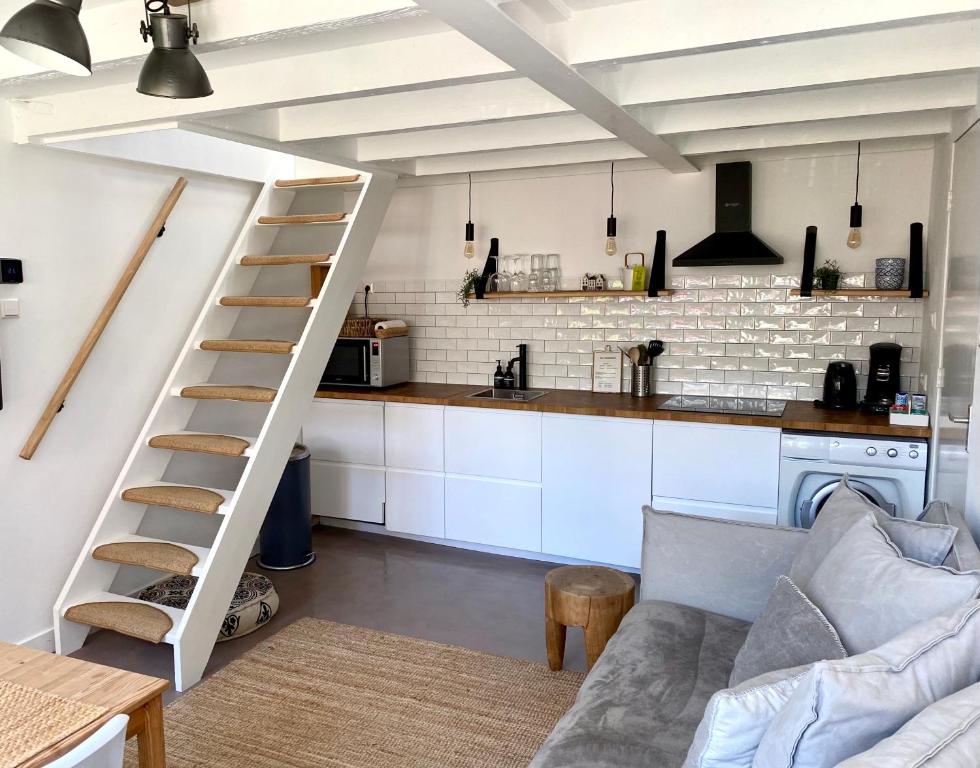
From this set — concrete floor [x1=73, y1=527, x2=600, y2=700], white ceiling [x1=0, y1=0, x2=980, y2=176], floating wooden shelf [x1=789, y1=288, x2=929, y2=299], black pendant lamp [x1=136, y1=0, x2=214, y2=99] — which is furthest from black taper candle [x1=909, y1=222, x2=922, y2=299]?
black pendant lamp [x1=136, y1=0, x2=214, y2=99]

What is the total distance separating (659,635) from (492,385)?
2.94 m

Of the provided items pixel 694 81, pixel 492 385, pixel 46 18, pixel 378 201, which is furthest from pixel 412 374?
pixel 46 18

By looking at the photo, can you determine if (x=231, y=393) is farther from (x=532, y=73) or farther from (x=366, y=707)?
(x=532, y=73)

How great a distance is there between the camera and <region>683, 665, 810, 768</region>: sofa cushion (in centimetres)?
139

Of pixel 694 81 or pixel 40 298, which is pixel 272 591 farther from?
pixel 694 81

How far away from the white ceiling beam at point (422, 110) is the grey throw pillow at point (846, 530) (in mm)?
1698

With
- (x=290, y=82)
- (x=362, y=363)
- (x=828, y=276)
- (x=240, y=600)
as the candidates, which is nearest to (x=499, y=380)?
(x=362, y=363)

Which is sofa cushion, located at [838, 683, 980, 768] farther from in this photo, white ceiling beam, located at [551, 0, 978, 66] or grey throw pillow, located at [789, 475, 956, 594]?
white ceiling beam, located at [551, 0, 978, 66]

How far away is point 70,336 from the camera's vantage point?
347 cm

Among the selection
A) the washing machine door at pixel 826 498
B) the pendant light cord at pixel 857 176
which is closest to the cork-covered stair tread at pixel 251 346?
the washing machine door at pixel 826 498

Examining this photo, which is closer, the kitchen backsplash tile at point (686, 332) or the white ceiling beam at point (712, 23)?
the white ceiling beam at point (712, 23)

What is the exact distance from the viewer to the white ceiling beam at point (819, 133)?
3578 millimetres

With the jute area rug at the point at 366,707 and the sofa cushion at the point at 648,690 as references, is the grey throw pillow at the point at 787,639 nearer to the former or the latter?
the sofa cushion at the point at 648,690

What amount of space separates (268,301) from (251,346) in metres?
0.25
